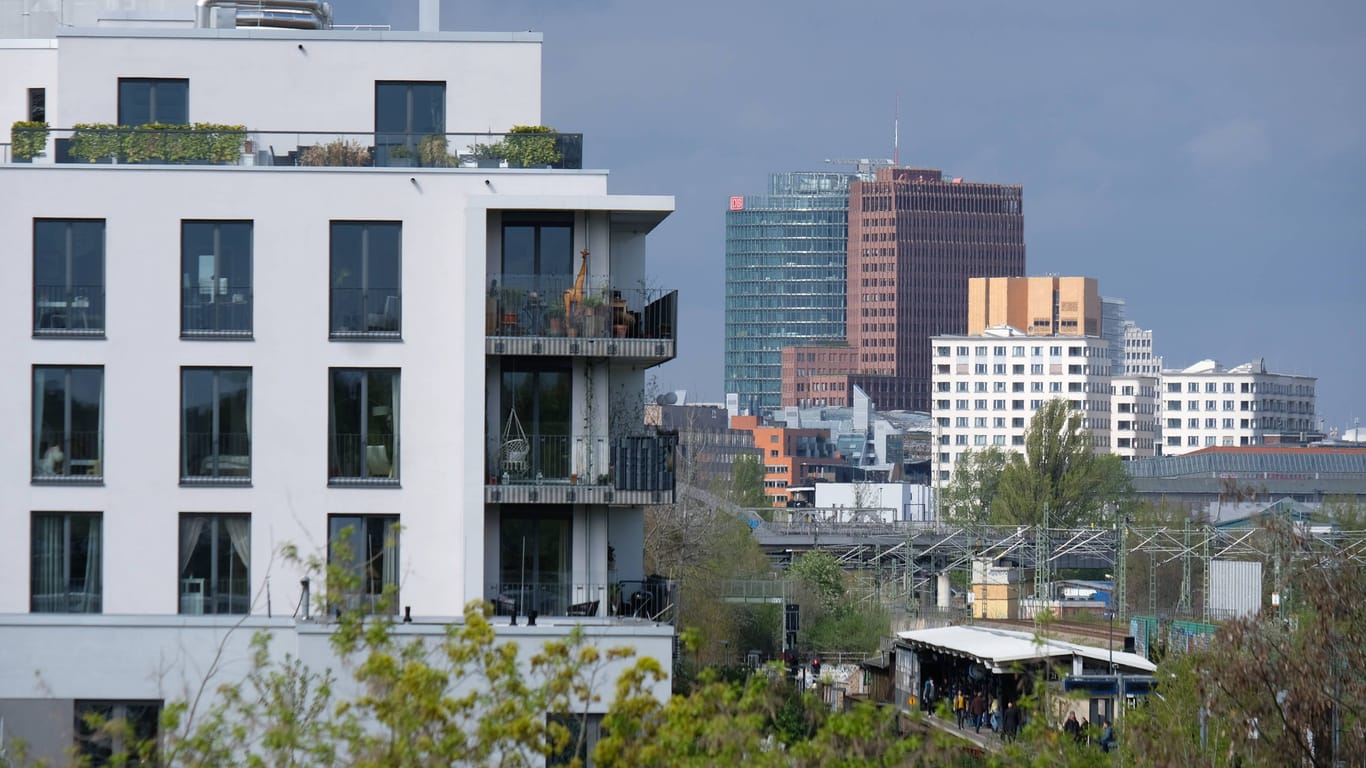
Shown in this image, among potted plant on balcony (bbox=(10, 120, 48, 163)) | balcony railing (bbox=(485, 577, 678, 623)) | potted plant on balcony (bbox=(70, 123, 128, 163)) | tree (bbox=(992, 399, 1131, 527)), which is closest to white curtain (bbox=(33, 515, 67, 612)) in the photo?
potted plant on balcony (bbox=(70, 123, 128, 163))

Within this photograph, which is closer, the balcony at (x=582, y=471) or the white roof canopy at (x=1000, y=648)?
the balcony at (x=582, y=471)

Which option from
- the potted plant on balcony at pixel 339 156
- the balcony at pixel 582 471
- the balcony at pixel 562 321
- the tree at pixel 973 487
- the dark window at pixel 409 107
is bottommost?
the tree at pixel 973 487

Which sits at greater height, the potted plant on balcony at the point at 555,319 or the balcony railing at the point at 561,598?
the potted plant on balcony at the point at 555,319

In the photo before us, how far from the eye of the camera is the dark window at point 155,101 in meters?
37.3

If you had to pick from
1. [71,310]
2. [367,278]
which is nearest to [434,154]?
[367,278]

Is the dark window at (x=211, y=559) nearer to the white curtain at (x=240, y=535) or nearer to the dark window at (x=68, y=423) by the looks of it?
the white curtain at (x=240, y=535)

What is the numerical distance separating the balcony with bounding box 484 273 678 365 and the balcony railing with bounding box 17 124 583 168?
7.85 ft

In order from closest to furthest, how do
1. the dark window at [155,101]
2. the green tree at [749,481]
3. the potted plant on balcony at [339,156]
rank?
the potted plant on balcony at [339,156], the dark window at [155,101], the green tree at [749,481]

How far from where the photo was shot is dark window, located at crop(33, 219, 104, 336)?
33.7 m

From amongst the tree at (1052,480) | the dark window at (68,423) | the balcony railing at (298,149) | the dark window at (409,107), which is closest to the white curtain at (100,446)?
the dark window at (68,423)

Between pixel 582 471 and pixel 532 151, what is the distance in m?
5.91

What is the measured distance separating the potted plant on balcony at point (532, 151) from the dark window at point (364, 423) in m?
4.49

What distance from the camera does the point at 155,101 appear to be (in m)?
37.3

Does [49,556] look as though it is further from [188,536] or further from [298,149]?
[298,149]
